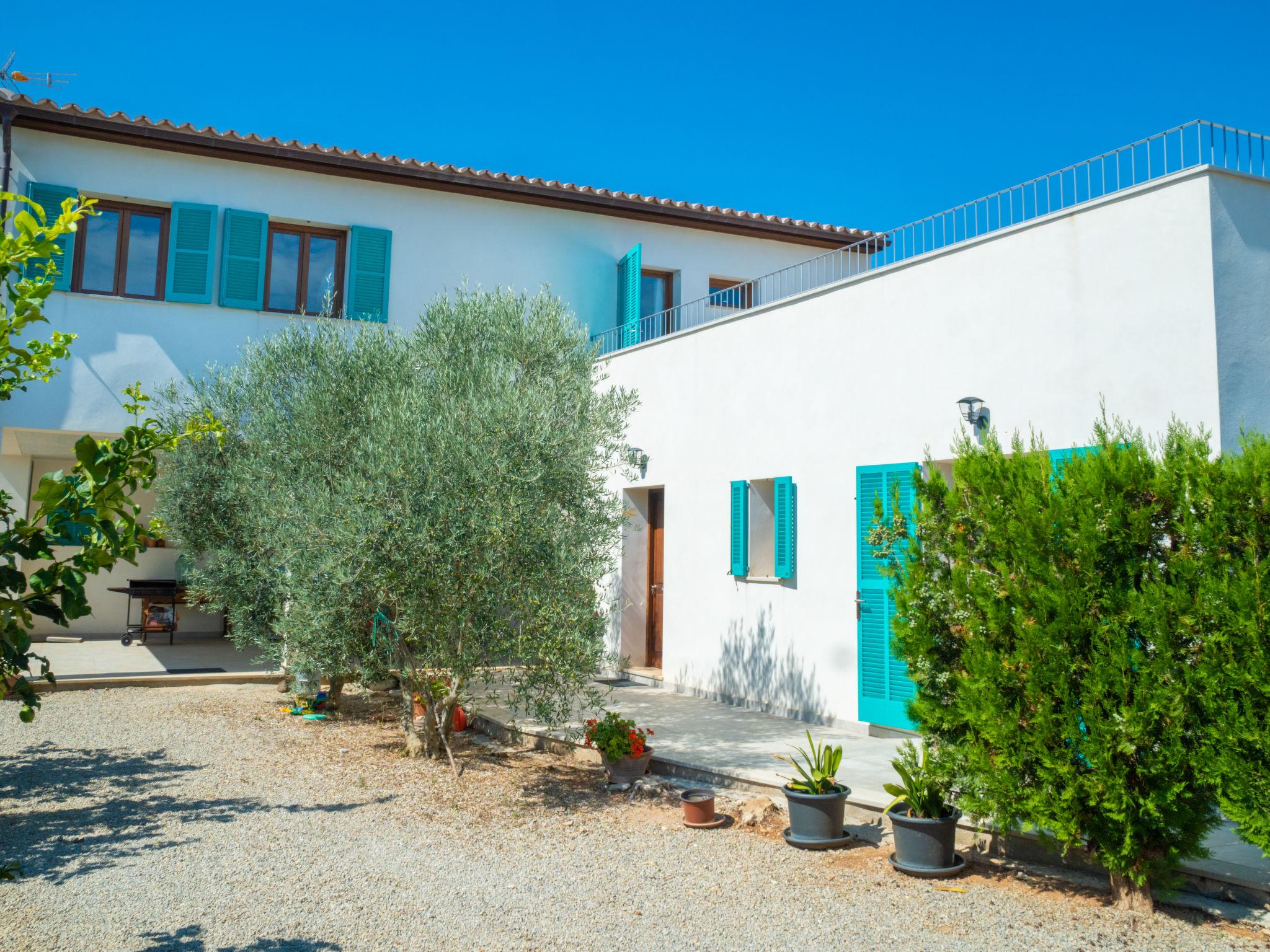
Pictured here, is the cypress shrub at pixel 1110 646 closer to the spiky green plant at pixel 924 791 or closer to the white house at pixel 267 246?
the spiky green plant at pixel 924 791

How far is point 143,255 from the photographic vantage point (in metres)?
12.2

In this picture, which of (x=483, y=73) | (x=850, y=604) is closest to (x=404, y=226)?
(x=483, y=73)

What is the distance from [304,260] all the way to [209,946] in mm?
10724

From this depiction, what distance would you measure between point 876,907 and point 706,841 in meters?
1.34

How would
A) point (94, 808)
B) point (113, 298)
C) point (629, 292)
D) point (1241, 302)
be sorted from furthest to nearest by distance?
point (629, 292), point (113, 298), point (94, 808), point (1241, 302)

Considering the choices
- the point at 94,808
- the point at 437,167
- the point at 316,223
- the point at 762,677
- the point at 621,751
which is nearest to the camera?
the point at 94,808

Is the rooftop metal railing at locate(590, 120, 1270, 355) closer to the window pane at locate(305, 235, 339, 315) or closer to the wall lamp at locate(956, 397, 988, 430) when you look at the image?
the wall lamp at locate(956, 397, 988, 430)

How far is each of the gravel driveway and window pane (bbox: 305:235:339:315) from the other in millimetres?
7009

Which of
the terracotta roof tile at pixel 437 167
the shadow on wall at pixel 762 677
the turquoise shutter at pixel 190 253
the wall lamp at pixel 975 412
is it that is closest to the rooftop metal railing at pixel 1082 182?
the wall lamp at pixel 975 412

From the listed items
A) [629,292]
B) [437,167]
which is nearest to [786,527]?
[629,292]

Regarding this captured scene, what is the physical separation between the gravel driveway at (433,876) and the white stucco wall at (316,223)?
5.54 m

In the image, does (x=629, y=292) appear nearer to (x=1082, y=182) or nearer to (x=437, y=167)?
(x=437, y=167)

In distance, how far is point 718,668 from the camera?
1012 cm

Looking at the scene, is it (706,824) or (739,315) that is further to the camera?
(739,315)
